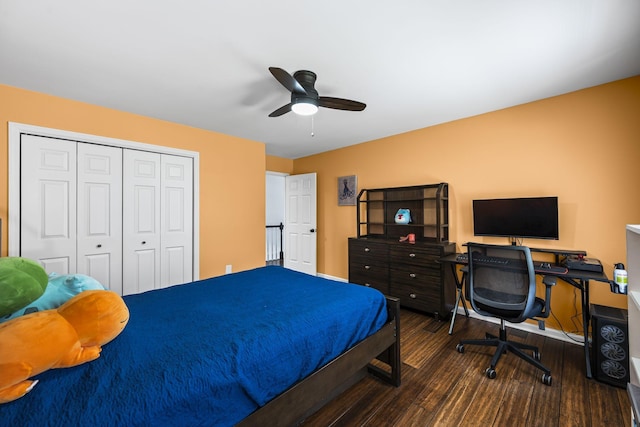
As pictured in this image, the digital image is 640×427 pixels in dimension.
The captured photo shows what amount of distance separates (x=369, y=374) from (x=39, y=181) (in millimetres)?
3470

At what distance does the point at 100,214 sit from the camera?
2.87 m

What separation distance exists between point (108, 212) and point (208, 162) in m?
1.29

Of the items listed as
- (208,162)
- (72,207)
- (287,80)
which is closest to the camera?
(287,80)

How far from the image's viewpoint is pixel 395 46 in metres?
1.86

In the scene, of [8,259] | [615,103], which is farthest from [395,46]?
[8,259]

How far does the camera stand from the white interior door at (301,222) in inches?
191

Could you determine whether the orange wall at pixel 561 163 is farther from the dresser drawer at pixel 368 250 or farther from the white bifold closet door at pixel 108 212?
the white bifold closet door at pixel 108 212

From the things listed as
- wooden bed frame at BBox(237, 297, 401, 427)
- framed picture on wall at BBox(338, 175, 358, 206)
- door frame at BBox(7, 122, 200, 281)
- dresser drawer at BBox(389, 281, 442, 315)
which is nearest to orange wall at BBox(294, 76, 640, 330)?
dresser drawer at BBox(389, 281, 442, 315)

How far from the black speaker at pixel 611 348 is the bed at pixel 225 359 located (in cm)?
150

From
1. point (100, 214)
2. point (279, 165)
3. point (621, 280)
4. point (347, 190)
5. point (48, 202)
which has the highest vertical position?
point (279, 165)

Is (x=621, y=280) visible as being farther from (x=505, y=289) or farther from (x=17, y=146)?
(x=17, y=146)

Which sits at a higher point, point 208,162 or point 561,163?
point 208,162

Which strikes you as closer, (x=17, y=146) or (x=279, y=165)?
(x=17, y=146)

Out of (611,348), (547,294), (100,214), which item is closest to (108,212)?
(100,214)
